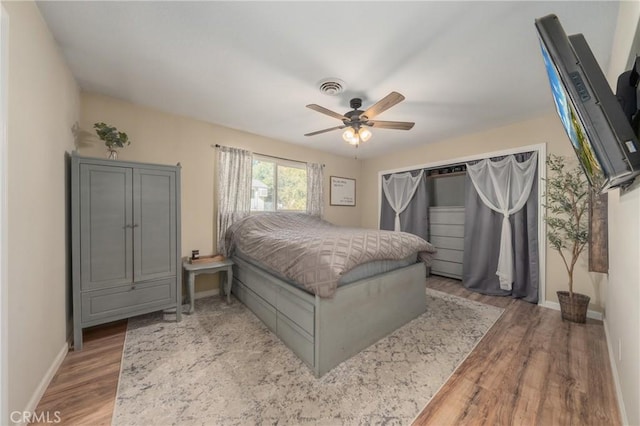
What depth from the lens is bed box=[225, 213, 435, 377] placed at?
1776 mm

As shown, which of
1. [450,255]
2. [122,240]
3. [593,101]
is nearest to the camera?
[593,101]

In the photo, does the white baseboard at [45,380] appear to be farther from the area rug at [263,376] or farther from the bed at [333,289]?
the bed at [333,289]

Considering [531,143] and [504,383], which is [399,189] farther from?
[504,383]

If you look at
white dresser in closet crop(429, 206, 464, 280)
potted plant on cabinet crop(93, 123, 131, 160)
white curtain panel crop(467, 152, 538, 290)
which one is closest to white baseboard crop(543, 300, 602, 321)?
white curtain panel crop(467, 152, 538, 290)

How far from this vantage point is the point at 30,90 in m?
1.43

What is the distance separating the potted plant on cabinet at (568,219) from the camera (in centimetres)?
252

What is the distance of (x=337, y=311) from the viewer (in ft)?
6.04

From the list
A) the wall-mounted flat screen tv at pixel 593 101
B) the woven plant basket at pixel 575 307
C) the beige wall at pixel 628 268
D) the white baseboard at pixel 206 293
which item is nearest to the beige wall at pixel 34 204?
the white baseboard at pixel 206 293

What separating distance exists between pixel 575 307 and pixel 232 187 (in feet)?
14.2

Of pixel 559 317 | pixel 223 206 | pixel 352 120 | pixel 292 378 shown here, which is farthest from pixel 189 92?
pixel 559 317

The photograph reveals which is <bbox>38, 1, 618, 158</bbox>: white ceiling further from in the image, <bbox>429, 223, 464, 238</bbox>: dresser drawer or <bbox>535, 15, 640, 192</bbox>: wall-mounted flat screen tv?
<bbox>429, 223, 464, 238</bbox>: dresser drawer

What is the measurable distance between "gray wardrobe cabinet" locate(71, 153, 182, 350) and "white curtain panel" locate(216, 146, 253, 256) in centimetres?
86

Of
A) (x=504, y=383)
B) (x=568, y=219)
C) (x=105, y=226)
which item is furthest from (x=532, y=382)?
(x=105, y=226)

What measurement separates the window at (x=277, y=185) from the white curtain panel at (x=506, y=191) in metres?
2.94
